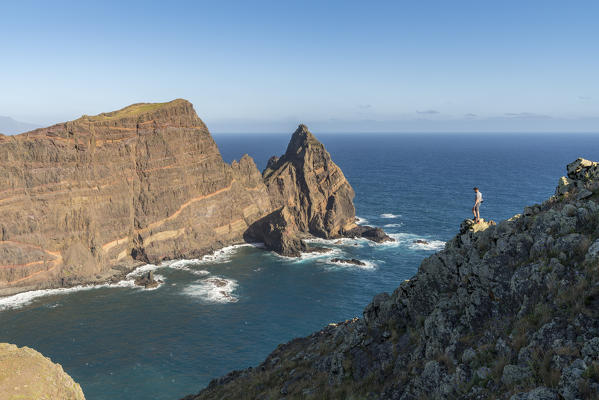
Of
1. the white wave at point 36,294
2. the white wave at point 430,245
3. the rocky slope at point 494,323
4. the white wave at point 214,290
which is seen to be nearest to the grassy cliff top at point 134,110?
the white wave at point 36,294

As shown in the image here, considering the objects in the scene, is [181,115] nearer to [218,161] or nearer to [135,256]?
[218,161]

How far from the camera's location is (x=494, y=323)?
1491 centimetres

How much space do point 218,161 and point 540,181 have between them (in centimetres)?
15111

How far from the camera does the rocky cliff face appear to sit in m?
74.1

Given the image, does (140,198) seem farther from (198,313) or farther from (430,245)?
(430,245)

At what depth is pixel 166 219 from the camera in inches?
3703

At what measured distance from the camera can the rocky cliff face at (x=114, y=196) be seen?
74.1 m

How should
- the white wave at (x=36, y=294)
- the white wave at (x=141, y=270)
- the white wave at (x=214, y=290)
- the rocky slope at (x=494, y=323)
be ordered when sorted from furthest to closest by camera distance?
the white wave at (x=141, y=270) → the white wave at (x=214, y=290) → the white wave at (x=36, y=294) → the rocky slope at (x=494, y=323)

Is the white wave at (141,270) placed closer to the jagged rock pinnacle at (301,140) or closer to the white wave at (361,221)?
the jagged rock pinnacle at (301,140)

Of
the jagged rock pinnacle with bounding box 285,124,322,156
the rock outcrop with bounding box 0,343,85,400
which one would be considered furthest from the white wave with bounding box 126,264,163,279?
the jagged rock pinnacle with bounding box 285,124,322,156

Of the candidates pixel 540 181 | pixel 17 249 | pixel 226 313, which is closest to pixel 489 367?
pixel 226 313

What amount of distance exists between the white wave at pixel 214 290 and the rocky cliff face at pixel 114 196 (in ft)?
59.6

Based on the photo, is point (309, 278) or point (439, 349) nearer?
point (439, 349)

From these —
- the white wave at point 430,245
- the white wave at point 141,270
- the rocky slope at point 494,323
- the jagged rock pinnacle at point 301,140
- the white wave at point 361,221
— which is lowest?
the white wave at point 141,270
